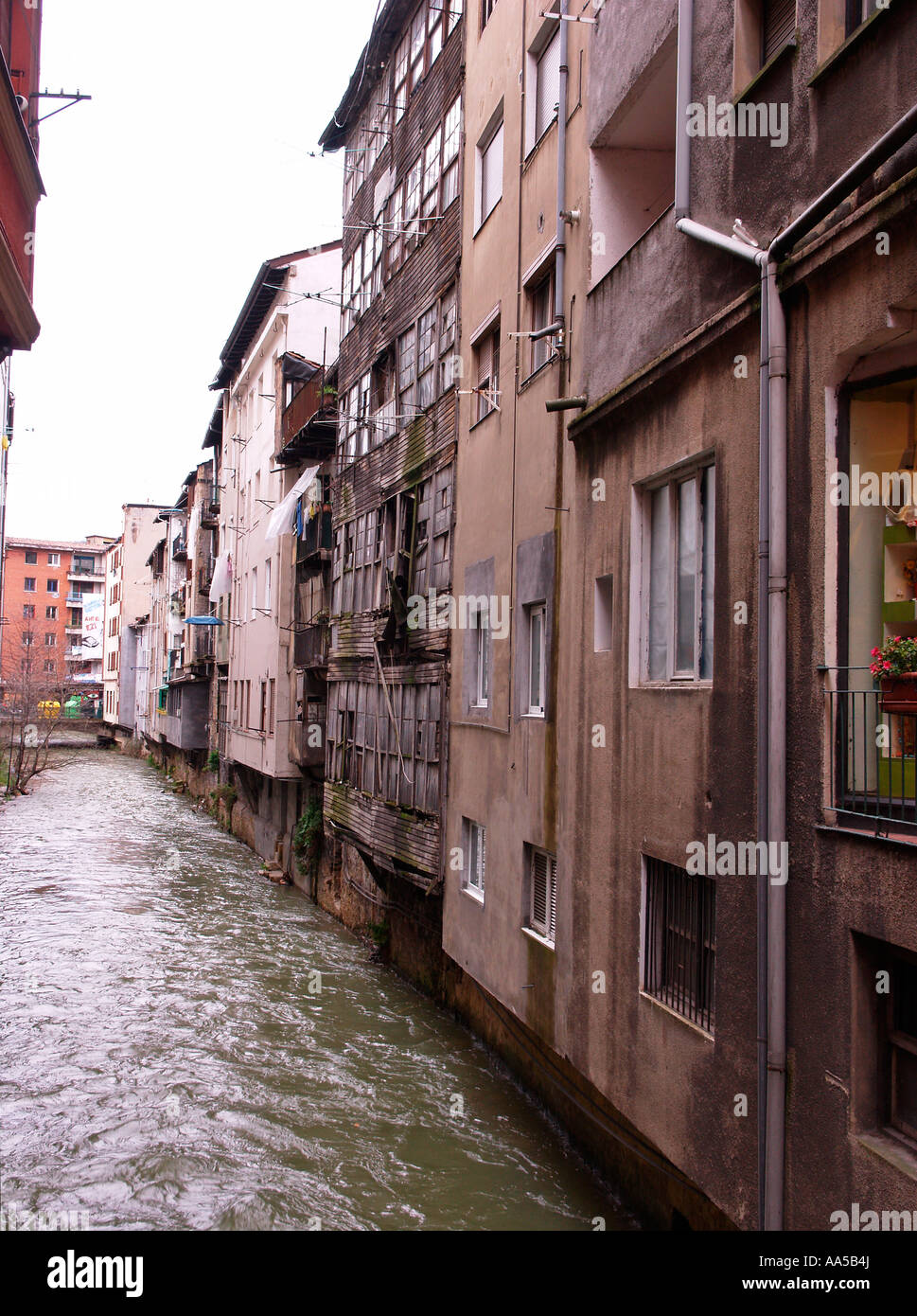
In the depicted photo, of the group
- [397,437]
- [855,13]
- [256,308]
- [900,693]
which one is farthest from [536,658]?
[256,308]

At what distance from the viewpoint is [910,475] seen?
19.1ft

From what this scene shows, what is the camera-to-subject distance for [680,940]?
25.5ft

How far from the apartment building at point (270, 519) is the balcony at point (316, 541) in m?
0.53

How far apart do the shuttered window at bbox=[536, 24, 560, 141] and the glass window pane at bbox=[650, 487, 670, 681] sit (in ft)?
17.9

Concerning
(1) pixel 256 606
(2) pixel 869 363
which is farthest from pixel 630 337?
(1) pixel 256 606

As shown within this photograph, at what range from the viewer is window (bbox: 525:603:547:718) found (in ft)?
36.6

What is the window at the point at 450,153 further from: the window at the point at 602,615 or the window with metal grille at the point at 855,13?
the window with metal grille at the point at 855,13

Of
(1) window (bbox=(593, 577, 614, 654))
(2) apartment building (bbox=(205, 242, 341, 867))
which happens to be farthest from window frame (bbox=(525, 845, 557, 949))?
(2) apartment building (bbox=(205, 242, 341, 867))

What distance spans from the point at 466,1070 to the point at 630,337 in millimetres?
9175

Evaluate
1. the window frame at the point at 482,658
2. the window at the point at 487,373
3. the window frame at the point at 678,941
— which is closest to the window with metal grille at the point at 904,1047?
the window frame at the point at 678,941

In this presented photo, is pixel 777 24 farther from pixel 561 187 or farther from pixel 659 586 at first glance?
pixel 659 586

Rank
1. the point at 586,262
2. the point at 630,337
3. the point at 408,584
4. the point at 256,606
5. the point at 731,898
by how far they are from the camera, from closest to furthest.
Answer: the point at 731,898 → the point at 630,337 → the point at 586,262 → the point at 408,584 → the point at 256,606

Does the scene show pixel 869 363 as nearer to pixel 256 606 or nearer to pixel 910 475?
pixel 910 475

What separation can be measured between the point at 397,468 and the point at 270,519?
41.9 ft
